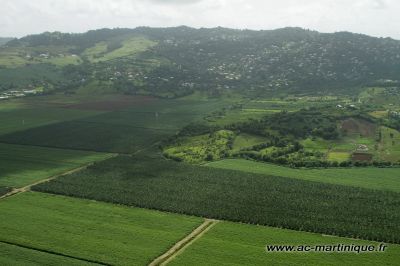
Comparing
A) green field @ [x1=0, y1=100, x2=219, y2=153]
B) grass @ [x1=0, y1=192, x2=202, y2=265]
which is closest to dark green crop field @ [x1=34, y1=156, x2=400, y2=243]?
grass @ [x1=0, y1=192, x2=202, y2=265]

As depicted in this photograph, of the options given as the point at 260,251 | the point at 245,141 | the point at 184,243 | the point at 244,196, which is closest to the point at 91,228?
the point at 184,243

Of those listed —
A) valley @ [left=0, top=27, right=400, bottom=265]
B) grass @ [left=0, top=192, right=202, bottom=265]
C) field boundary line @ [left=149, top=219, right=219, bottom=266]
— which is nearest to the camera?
field boundary line @ [left=149, top=219, right=219, bottom=266]

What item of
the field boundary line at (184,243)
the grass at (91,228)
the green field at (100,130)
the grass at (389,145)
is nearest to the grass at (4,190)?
the grass at (91,228)

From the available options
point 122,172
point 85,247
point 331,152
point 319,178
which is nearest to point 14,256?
point 85,247

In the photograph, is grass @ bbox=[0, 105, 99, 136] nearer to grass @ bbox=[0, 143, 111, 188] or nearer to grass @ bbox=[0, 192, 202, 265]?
grass @ bbox=[0, 143, 111, 188]

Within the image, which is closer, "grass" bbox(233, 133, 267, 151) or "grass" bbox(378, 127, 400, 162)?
"grass" bbox(378, 127, 400, 162)

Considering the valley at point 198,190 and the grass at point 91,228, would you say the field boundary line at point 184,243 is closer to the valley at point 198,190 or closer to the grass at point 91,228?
the valley at point 198,190

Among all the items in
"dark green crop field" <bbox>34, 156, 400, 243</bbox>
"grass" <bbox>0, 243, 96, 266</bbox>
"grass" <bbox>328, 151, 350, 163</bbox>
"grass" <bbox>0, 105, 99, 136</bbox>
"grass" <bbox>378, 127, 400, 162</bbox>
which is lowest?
"grass" <bbox>0, 243, 96, 266</bbox>
